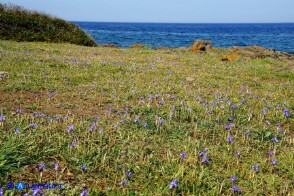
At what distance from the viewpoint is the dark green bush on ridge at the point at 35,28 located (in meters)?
18.2

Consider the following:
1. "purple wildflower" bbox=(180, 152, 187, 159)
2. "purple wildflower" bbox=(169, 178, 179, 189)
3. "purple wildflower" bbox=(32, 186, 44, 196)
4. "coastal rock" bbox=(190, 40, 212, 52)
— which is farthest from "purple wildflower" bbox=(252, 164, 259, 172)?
"coastal rock" bbox=(190, 40, 212, 52)

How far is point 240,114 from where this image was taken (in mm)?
5418

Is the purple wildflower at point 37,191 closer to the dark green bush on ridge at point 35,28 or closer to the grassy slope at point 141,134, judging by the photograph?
the grassy slope at point 141,134

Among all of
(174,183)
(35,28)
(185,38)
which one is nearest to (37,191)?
(174,183)

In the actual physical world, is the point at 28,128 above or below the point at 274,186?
above

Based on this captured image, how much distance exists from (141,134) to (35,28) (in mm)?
17424

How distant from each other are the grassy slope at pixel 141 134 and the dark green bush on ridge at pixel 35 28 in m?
11.3

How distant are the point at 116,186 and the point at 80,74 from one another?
535 cm

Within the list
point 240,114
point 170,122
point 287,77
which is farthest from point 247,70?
point 170,122

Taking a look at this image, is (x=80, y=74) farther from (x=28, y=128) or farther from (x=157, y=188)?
(x=157, y=188)

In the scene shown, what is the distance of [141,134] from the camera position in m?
4.20

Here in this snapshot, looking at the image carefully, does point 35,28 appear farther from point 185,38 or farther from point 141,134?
point 185,38

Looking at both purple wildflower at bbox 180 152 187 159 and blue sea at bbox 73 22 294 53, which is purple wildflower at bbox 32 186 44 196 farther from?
blue sea at bbox 73 22 294 53

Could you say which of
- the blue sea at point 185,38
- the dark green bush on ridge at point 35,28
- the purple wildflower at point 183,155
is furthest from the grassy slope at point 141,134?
the blue sea at point 185,38
